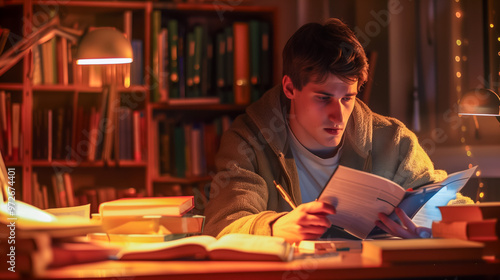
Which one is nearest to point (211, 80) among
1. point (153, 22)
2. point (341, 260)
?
point (153, 22)

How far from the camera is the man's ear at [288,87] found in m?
1.85

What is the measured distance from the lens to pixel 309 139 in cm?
186

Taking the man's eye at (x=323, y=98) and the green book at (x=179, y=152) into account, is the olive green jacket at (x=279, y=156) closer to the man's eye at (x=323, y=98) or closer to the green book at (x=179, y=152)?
the man's eye at (x=323, y=98)

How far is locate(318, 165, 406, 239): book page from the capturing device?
1.11 meters

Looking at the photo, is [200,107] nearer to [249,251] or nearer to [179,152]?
[179,152]

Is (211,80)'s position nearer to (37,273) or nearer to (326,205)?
(326,205)

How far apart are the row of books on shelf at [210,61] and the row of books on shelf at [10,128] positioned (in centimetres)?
72

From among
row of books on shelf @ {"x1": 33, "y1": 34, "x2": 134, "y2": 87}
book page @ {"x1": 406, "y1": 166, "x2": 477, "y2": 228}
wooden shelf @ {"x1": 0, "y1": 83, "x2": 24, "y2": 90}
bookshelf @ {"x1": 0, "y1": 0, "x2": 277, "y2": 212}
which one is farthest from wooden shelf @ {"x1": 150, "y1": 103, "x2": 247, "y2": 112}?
book page @ {"x1": 406, "y1": 166, "x2": 477, "y2": 228}

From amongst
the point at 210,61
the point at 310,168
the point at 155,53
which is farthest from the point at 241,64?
the point at 310,168

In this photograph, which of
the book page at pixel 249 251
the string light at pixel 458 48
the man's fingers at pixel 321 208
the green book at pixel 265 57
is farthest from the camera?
the green book at pixel 265 57

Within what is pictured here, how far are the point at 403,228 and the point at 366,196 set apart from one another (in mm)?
179

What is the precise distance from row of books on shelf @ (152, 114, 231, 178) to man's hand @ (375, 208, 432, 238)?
1.77 m

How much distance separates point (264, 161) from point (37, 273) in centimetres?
102

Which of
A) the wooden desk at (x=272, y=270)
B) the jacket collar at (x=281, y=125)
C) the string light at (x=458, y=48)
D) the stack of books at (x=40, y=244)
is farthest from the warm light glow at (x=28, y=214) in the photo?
the string light at (x=458, y=48)
